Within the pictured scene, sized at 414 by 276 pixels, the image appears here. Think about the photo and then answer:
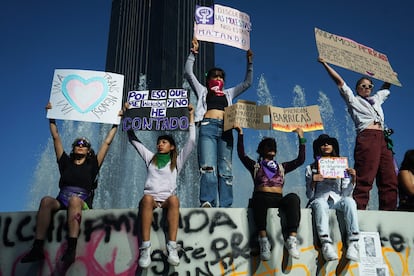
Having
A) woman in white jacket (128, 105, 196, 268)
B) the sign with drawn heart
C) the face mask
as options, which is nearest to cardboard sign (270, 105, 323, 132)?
the face mask

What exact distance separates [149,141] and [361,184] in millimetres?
30489

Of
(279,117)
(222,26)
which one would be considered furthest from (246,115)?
(222,26)

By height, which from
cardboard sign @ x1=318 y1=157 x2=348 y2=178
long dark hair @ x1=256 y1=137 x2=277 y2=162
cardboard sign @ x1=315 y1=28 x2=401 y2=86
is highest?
cardboard sign @ x1=315 y1=28 x2=401 y2=86

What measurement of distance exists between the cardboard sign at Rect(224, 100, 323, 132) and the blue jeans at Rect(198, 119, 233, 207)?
239 mm

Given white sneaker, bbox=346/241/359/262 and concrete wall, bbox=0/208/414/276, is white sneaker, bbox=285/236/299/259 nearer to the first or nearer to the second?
concrete wall, bbox=0/208/414/276

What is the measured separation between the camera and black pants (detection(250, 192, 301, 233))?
12.7 ft

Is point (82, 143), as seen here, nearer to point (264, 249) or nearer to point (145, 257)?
point (145, 257)

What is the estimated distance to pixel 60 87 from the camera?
525 centimetres

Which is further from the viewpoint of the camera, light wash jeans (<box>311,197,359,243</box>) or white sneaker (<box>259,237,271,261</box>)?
light wash jeans (<box>311,197,359,243</box>)

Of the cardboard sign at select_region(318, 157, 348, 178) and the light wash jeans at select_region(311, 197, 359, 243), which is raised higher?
the cardboard sign at select_region(318, 157, 348, 178)

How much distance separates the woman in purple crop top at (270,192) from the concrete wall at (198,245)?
0.13 m

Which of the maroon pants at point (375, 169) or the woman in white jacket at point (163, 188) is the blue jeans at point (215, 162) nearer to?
the woman in white jacket at point (163, 188)

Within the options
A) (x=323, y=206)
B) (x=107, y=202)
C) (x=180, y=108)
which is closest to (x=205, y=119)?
(x=180, y=108)

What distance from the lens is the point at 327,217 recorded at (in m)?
3.99
